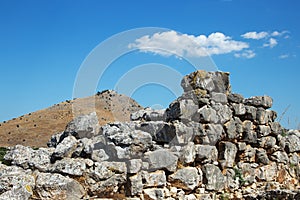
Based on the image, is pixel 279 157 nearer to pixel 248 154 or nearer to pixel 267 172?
pixel 267 172

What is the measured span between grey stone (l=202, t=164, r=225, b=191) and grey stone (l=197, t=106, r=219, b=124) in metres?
1.27

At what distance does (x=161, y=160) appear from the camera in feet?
30.2

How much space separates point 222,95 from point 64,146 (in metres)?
5.01

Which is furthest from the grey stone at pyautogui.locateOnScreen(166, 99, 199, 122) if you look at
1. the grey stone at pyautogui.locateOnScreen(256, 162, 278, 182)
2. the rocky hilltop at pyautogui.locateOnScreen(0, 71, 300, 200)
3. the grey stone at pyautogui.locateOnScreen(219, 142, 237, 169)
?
the grey stone at pyautogui.locateOnScreen(256, 162, 278, 182)

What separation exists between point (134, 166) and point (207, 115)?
2.90 meters

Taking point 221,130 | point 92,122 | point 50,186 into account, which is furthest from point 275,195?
point 50,186

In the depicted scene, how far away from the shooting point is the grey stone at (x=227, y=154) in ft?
35.0

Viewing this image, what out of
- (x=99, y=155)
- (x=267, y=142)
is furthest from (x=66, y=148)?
(x=267, y=142)

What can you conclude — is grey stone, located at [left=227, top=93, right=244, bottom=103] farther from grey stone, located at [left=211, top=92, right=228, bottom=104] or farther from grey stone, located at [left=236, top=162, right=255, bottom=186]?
grey stone, located at [left=236, top=162, right=255, bottom=186]

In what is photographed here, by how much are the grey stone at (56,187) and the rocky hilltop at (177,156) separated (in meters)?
0.02

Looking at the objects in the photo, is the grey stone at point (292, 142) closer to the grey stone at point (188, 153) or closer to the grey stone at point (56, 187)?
the grey stone at point (188, 153)

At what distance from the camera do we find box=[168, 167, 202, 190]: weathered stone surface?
9.41 meters

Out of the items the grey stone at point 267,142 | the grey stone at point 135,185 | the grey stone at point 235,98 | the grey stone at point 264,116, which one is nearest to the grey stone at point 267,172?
the grey stone at point 267,142

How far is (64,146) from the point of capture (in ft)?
28.2
